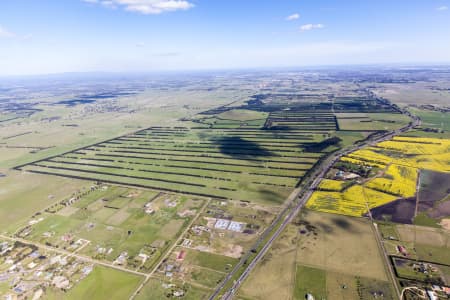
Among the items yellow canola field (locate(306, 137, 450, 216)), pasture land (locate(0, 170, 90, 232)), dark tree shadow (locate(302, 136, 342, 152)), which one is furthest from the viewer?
dark tree shadow (locate(302, 136, 342, 152))

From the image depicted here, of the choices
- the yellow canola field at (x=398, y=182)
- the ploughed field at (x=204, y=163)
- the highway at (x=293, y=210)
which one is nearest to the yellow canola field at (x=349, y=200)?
the highway at (x=293, y=210)

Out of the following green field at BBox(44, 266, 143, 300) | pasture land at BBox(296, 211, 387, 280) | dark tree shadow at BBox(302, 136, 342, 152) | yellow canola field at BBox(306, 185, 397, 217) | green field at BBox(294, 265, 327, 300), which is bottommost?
green field at BBox(44, 266, 143, 300)

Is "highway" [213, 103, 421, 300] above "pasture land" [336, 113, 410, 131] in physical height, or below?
below

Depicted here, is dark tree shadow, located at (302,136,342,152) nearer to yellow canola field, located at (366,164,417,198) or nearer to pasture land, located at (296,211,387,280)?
yellow canola field, located at (366,164,417,198)

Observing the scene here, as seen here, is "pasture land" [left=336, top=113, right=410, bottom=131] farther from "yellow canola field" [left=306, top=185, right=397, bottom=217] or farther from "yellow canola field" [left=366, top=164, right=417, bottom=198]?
"yellow canola field" [left=306, top=185, right=397, bottom=217]

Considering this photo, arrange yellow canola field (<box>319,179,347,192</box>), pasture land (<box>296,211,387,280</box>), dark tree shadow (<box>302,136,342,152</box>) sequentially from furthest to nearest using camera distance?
dark tree shadow (<box>302,136,342,152</box>), yellow canola field (<box>319,179,347,192</box>), pasture land (<box>296,211,387,280</box>)

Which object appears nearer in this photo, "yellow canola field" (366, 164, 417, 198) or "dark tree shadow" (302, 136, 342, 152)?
"yellow canola field" (366, 164, 417, 198)

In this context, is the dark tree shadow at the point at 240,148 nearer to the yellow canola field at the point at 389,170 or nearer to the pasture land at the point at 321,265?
the yellow canola field at the point at 389,170

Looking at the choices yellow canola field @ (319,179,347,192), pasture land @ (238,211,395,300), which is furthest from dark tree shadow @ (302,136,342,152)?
pasture land @ (238,211,395,300)
